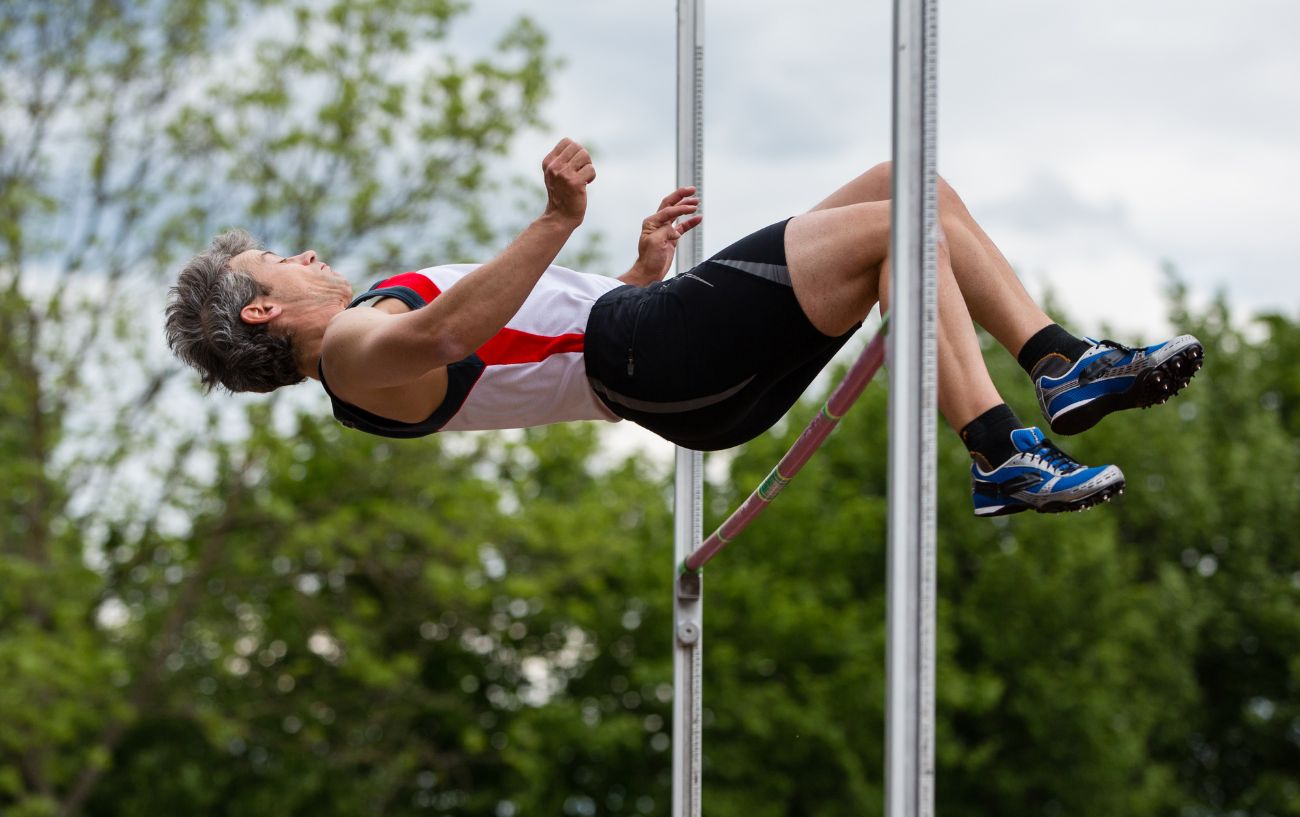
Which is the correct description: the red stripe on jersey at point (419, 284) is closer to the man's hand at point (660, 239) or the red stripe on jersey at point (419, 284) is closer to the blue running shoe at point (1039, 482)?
the man's hand at point (660, 239)

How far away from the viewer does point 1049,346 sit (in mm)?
2338

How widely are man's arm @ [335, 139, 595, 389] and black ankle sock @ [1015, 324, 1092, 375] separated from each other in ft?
2.26

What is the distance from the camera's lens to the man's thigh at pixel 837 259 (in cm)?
233

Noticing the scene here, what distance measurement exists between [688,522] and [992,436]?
1154 millimetres

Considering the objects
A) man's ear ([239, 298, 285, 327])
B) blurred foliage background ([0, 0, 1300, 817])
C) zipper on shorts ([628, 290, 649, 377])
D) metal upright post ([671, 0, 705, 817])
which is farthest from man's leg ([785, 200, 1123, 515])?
blurred foliage background ([0, 0, 1300, 817])

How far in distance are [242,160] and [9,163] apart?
1.58m

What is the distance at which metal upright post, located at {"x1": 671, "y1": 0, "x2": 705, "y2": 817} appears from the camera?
3143 mm

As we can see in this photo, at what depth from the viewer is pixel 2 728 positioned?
1038 centimetres

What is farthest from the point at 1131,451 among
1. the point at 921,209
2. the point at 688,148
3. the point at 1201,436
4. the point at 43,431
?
the point at 921,209

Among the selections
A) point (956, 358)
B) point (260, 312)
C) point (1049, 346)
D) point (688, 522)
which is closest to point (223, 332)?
point (260, 312)

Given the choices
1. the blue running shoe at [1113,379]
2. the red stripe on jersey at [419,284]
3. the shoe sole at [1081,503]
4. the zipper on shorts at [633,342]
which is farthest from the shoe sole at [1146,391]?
the red stripe on jersey at [419,284]

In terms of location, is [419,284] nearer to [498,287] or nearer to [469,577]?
[498,287]

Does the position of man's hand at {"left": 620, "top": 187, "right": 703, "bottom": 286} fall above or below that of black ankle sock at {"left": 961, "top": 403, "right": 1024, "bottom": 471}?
above

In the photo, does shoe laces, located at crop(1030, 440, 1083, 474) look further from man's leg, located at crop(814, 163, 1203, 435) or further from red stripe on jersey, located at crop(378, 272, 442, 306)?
red stripe on jersey, located at crop(378, 272, 442, 306)
